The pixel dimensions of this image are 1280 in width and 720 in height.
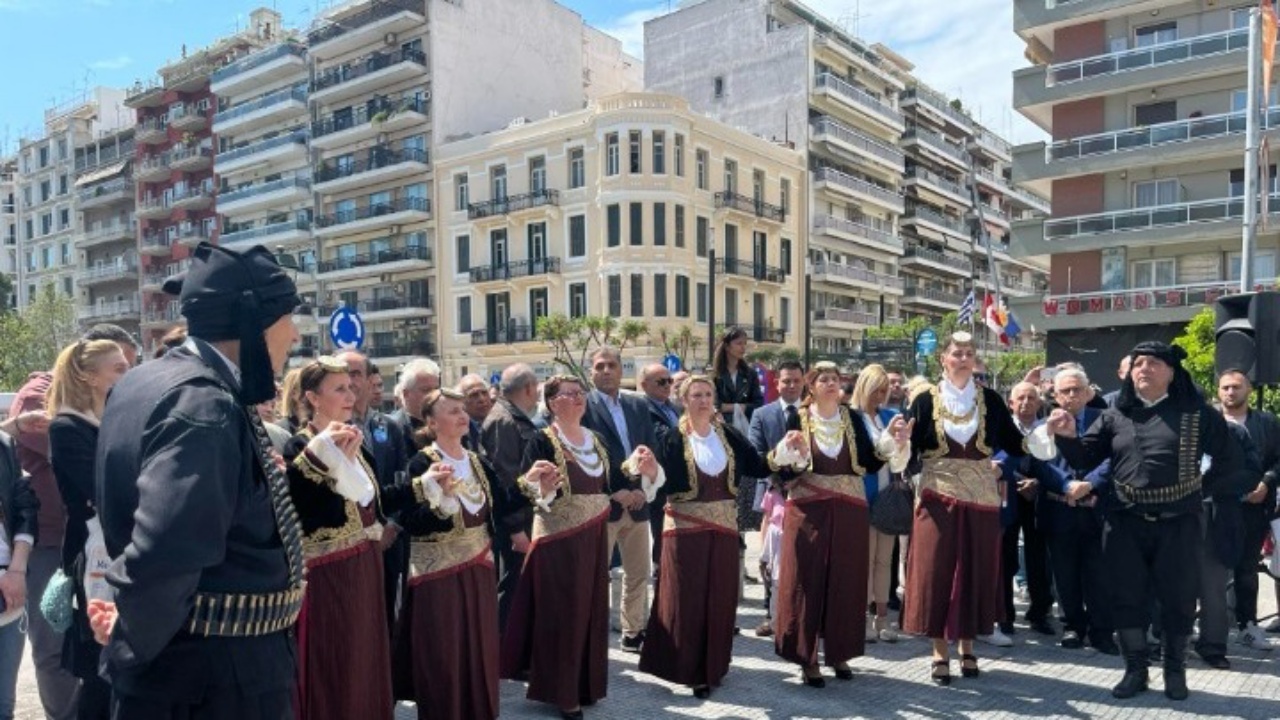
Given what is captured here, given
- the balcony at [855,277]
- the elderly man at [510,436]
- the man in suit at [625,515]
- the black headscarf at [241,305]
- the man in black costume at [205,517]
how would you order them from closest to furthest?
the man in black costume at [205,517]
the black headscarf at [241,305]
the elderly man at [510,436]
the man in suit at [625,515]
the balcony at [855,277]

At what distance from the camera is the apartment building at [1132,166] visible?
1101 inches

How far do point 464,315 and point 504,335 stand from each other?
2.82 m

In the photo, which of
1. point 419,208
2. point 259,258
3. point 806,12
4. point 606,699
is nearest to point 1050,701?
point 606,699

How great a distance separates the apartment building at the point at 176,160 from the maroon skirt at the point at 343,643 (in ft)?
173

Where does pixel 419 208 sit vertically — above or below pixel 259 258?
above

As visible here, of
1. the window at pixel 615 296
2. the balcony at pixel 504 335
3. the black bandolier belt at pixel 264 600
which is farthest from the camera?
the balcony at pixel 504 335

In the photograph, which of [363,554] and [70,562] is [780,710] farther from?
[70,562]

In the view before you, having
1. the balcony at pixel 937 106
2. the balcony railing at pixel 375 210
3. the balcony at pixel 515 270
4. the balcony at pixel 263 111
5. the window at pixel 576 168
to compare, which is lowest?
the balcony at pixel 515 270

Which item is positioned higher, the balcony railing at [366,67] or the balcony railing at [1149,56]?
the balcony railing at [366,67]

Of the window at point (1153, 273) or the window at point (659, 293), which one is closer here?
the window at point (1153, 273)

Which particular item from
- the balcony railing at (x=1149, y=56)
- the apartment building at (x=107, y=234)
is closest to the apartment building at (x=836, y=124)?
the balcony railing at (x=1149, y=56)

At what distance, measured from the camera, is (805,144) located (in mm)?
45375

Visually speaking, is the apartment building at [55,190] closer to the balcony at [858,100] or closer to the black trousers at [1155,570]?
the balcony at [858,100]

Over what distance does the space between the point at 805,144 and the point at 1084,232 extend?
1754 centimetres
